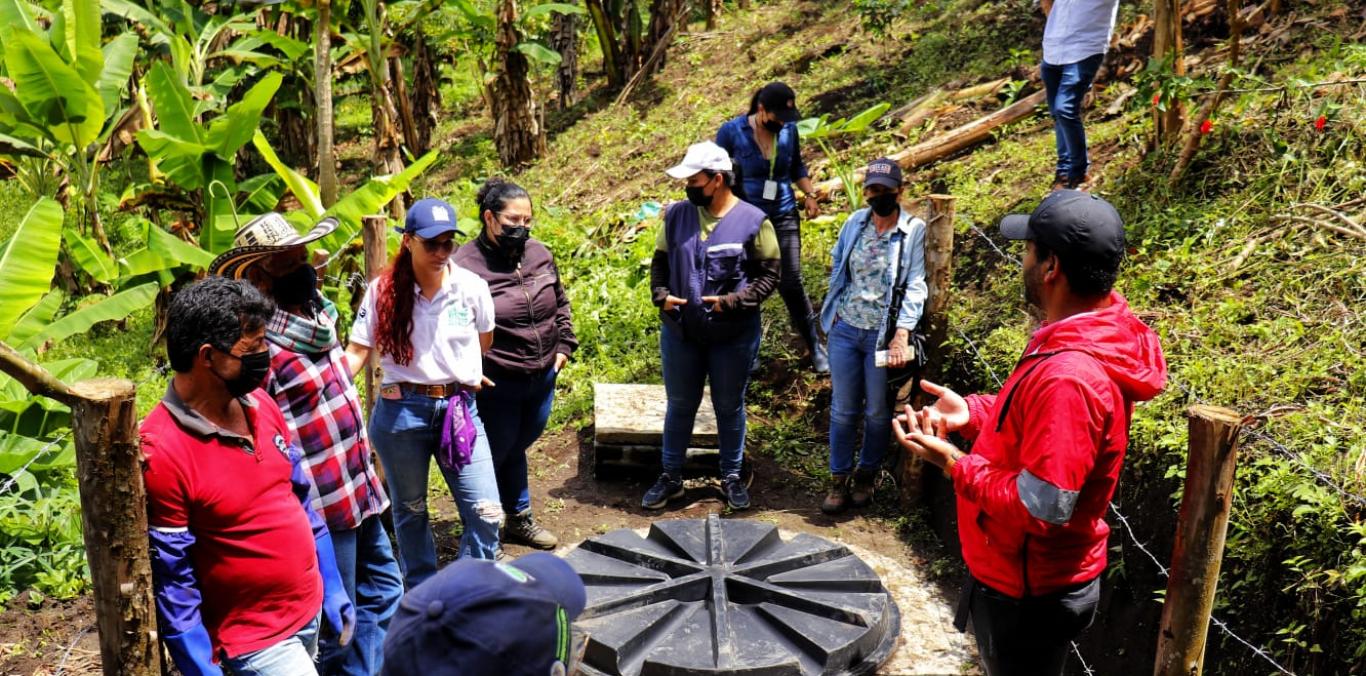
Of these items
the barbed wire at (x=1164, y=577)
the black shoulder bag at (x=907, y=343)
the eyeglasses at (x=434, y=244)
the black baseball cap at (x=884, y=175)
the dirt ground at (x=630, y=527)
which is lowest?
the dirt ground at (x=630, y=527)

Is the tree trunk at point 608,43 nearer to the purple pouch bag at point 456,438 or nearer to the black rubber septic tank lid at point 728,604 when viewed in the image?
the black rubber septic tank lid at point 728,604

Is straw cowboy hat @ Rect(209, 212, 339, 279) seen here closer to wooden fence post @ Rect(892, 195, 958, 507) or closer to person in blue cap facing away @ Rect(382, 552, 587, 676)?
person in blue cap facing away @ Rect(382, 552, 587, 676)

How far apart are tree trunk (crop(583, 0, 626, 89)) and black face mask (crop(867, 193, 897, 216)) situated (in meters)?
9.23

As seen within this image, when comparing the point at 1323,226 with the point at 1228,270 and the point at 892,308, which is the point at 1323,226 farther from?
the point at 892,308

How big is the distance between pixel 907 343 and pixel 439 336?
8.23ft

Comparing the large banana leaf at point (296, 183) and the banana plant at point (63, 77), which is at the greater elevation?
the banana plant at point (63, 77)

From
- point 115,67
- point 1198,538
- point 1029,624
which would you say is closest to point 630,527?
point 1029,624

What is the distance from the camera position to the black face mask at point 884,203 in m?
5.48

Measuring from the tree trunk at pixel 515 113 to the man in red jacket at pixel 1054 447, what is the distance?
993 cm

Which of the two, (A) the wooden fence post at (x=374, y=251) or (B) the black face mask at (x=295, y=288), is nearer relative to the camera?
(B) the black face mask at (x=295, y=288)

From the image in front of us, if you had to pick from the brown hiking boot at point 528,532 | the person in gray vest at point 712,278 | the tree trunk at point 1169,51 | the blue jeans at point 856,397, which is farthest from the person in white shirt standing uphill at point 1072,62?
the brown hiking boot at point 528,532

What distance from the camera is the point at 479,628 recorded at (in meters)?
1.52

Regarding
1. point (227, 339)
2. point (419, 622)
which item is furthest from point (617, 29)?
point (419, 622)

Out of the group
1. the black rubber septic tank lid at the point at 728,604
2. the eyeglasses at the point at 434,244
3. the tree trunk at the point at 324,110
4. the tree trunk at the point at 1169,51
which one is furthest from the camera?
the tree trunk at the point at 324,110
